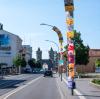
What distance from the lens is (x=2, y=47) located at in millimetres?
159125

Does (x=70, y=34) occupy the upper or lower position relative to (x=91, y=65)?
lower

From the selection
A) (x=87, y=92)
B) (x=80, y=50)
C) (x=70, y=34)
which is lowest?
(x=87, y=92)

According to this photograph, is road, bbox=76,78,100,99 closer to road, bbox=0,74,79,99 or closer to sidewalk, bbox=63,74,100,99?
sidewalk, bbox=63,74,100,99

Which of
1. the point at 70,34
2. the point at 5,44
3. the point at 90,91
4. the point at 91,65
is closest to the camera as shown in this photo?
the point at 70,34

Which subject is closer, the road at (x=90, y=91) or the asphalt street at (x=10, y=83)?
the road at (x=90, y=91)

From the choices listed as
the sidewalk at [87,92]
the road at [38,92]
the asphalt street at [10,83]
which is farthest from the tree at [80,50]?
the sidewalk at [87,92]

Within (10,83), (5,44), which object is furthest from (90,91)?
(5,44)

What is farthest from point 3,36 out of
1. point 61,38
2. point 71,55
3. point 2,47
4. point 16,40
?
point 71,55

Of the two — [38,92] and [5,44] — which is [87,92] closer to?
[38,92]

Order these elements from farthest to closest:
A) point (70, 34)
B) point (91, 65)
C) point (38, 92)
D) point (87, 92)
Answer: point (91, 65)
point (38, 92)
point (87, 92)
point (70, 34)

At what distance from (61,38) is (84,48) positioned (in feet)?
106

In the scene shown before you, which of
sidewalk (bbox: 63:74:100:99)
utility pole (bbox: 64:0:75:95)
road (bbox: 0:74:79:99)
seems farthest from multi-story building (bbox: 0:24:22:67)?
utility pole (bbox: 64:0:75:95)

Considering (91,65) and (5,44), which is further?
(5,44)

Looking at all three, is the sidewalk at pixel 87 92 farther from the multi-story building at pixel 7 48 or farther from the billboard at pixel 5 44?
the multi-story building at pixel 7 48
